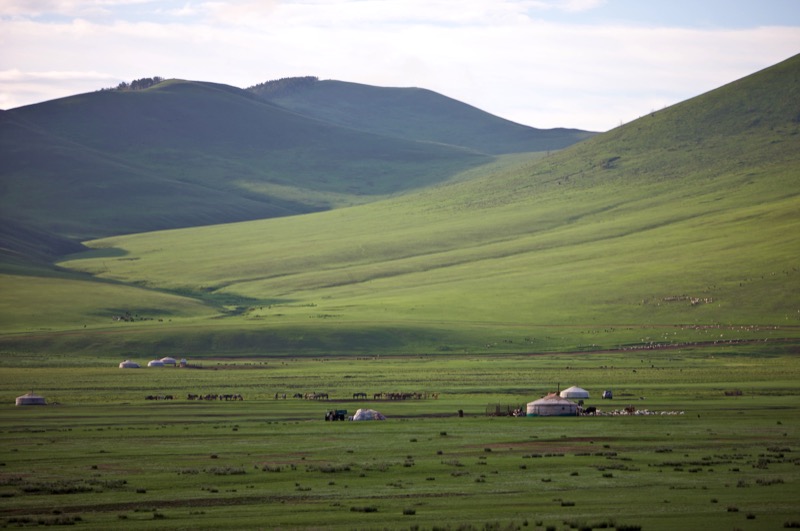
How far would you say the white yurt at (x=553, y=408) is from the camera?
72.1m

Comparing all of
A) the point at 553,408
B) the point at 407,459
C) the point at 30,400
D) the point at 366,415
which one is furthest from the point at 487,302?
the point at 407,459

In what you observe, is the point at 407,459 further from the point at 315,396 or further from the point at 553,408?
the point at 315,396

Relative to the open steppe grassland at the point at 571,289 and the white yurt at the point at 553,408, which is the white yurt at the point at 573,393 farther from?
the open steppe grassland at the point at 571,289

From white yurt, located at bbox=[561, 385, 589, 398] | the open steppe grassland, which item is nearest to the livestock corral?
white yurt, located at bbox=[561, 385, 589, 398]

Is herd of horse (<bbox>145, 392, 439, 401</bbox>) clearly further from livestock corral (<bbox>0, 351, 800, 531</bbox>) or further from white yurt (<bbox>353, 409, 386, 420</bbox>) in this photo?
white yurt (<bbox>353, 409, 386, 420</bbox>)

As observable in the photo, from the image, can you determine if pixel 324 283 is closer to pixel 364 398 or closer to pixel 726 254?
pixel 726 254

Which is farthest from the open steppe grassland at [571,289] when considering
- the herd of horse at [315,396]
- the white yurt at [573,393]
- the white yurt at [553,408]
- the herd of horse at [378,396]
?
the white yurt at [553,408]

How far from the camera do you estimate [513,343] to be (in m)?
134

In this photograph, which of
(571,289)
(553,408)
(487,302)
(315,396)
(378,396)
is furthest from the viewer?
(571,289)

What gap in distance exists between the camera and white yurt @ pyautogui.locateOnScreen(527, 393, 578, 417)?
72062 millimetres

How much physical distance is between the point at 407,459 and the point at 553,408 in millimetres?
22505

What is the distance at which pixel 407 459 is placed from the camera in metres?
51.5

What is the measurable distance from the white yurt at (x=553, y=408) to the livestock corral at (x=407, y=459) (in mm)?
1217

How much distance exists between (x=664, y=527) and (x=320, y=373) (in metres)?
78.0
